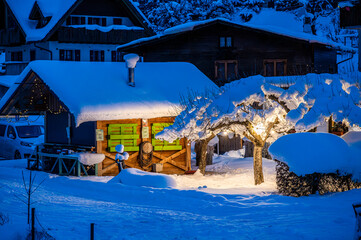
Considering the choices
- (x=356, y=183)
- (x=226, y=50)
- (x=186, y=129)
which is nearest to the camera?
(x=356, y=183)

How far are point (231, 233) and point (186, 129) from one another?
267 inches

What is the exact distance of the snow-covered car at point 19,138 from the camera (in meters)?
24.7

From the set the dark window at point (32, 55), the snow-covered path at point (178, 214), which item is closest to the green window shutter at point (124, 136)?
the snow-covered path at point (178, 214)

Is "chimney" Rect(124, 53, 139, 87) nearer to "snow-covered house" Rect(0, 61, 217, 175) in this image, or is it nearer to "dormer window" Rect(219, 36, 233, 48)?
"snow-covered house" Rect(0, 61, 217, 175)

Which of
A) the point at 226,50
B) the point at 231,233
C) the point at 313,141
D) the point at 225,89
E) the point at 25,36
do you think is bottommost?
the point at 231,233

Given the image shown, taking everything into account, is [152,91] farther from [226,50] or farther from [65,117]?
[226,50]

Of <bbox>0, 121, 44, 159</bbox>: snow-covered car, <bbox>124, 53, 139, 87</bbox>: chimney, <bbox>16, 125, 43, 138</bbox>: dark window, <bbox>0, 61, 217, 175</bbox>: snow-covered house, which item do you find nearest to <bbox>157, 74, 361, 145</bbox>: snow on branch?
<bbox>0, 61, 217, 175</bbox>: snow-covered house

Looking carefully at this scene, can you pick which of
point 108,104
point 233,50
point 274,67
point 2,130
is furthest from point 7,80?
point 108,104

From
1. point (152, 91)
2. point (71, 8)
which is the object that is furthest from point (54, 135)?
point (71, 8)

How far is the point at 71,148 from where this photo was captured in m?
20.4

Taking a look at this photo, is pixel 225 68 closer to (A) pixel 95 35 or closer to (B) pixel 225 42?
(B) pixel 225 42

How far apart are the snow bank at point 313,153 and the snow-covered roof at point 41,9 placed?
30.4m

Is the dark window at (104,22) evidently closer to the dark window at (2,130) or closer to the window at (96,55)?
the window at (96,55)

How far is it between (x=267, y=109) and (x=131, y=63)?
688 cm
